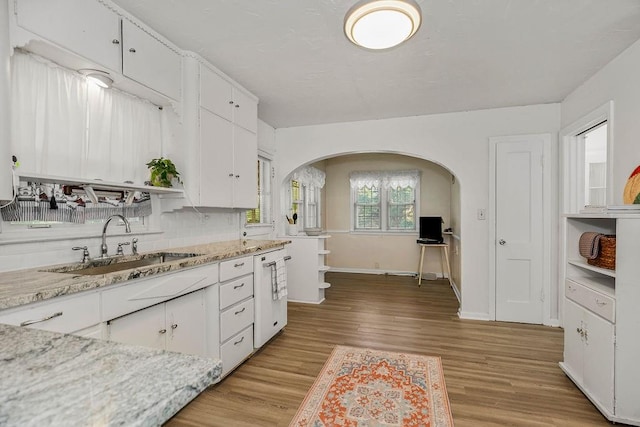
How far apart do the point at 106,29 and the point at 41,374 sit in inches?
82.6

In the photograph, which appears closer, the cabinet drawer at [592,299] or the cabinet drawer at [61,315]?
the cabinet drawer at [61,315]

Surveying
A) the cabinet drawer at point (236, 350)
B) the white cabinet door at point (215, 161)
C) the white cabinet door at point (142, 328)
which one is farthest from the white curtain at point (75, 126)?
the cabinet drawer at point (236, 350)

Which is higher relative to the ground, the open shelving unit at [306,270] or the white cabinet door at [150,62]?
the white cabinet door at [150,62]

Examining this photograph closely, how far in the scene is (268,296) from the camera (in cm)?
315

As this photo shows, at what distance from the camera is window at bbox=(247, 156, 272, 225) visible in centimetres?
450

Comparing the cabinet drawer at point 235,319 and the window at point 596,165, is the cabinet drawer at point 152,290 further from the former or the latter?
the window at point 596,165

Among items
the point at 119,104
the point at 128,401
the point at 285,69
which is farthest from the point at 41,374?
the point at 285,69

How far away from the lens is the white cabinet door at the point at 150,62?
207 centimetres

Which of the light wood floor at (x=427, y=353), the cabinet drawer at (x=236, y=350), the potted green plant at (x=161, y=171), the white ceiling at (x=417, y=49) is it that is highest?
the white ceiling at (x=417, y=49)

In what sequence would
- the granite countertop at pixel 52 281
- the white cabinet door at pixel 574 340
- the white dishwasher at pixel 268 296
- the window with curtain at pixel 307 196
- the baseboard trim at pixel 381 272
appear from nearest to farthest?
the granite countertop at pixel 52 281 < the white cabinet door at pixel 574 340 < the white dishwasher at pixel 268 296 < the window with curtain at pixel 307 196 < the baseboard trim at pixel 381 272

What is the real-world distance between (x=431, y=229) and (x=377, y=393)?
4.28 metres

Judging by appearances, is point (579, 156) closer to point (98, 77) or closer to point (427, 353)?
point (427, 353)

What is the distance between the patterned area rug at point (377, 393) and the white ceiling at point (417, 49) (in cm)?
253

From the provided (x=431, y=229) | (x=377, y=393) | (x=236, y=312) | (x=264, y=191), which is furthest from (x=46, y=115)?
(x=431, y=229)
